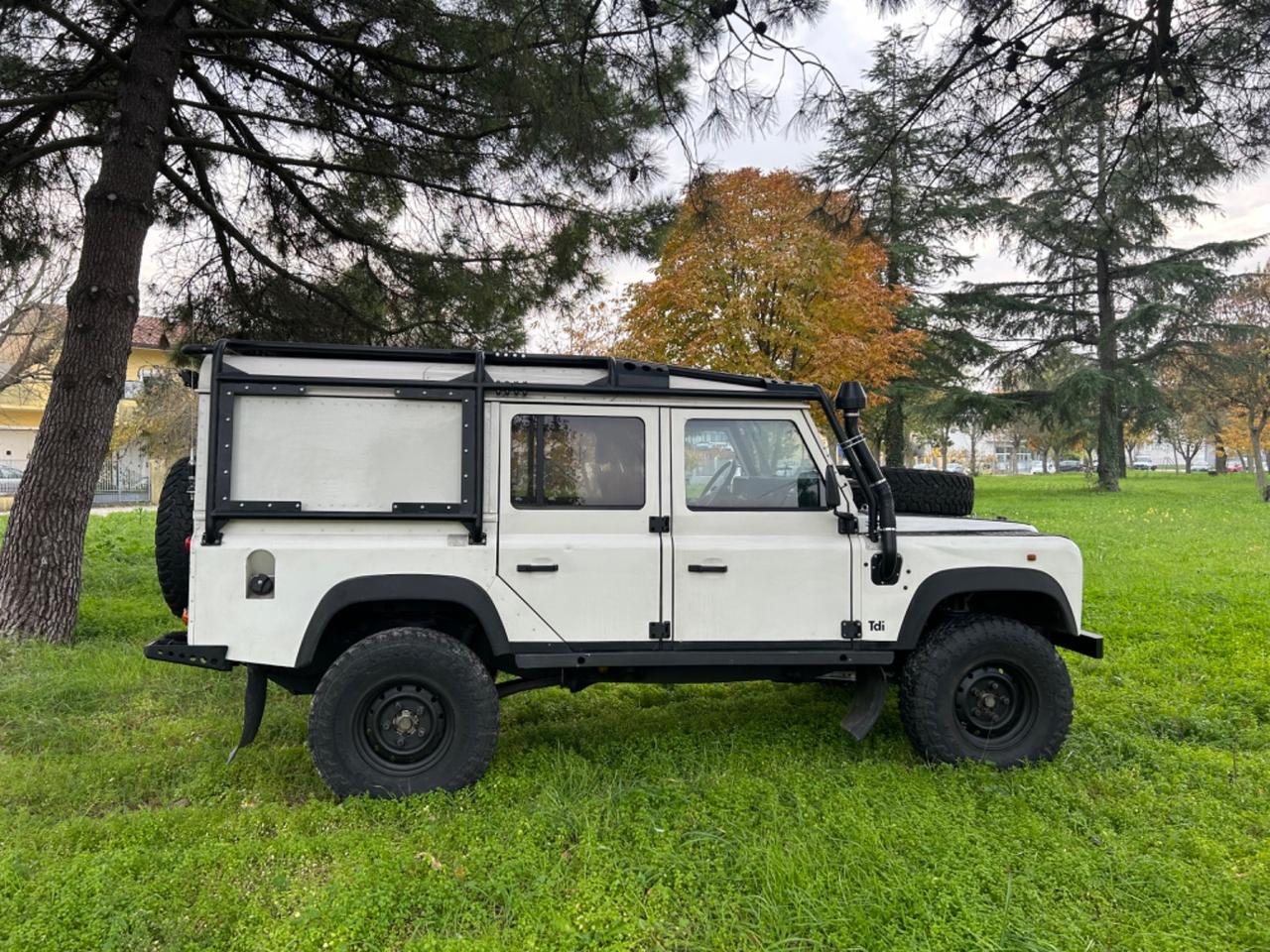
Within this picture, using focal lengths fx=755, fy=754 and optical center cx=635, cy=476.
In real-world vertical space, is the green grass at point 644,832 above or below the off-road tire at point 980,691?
below

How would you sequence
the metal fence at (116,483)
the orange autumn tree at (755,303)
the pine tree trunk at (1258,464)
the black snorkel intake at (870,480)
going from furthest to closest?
the metal fence at (116,483) < the pine tree trunk at (1258,464) < the orange autumn tree at (755,303) < the black snorkel intake at (870,480)

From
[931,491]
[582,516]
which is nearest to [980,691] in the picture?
[931,491]

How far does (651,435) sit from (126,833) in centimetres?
273

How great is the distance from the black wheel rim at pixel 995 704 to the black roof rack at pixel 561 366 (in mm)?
1598

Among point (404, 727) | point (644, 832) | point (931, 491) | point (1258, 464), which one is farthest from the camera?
point (1258, 464)

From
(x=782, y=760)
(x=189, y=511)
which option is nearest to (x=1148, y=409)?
(x=782, y=760)

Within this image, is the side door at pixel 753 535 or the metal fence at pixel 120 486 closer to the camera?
the side door at pixel 753 535

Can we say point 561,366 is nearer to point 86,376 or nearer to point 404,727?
point 404,727

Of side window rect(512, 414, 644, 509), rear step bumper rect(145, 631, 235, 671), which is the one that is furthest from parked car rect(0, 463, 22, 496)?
side window rect(512, 414, 644, 509)

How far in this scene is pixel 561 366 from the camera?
141 inches

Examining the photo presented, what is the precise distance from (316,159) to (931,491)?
607 centimetres

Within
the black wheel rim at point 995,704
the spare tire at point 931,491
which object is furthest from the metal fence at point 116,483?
the black wheel rim at point 995,704

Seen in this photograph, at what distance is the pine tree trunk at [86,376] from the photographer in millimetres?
5570

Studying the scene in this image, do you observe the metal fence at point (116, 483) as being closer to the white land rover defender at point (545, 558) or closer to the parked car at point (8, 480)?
the parked car at point (8, 480)
